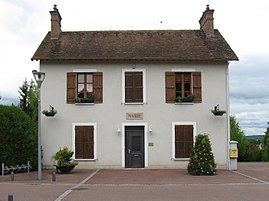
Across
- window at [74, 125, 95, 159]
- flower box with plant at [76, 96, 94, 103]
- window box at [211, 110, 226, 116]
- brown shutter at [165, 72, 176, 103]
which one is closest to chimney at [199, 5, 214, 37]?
brown shutter at [165, 72, 176, 103]

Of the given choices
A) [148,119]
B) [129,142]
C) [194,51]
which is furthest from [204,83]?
[129,142]

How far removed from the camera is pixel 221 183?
16.6 meters

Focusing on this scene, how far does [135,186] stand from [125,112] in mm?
7956

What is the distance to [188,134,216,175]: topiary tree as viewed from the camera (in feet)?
64.8

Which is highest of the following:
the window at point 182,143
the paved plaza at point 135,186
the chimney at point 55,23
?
the chimney at point 55,23

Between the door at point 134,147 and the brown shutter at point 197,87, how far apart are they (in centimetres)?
Result: 325

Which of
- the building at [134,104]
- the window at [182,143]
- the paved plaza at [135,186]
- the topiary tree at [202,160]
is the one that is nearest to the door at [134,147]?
the building at [134,104]

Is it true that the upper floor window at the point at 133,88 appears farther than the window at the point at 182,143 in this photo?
Yes

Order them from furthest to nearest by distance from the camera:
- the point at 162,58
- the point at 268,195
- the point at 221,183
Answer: the point at 162,58, the point at 221,183, the point at 268,195

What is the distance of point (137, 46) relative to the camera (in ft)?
79.5

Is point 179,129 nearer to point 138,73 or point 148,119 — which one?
point 148,119

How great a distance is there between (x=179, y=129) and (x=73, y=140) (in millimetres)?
5522

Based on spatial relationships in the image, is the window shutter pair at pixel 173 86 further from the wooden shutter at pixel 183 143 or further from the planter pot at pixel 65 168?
the planter pot at pixel 65 168

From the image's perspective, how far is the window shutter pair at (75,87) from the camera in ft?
75.9
